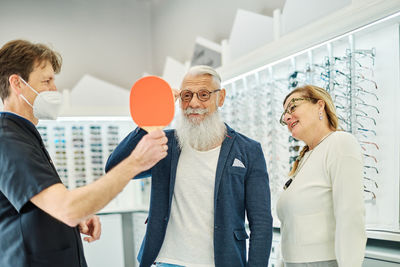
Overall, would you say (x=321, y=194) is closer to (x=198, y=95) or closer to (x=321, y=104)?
(x=321, y=104)

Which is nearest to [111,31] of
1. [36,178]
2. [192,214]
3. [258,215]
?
[192,214]

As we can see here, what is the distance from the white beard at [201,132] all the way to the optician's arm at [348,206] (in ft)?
2.06

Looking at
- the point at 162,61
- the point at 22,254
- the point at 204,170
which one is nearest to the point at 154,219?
the point at 204,170

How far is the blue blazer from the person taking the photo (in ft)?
5.85

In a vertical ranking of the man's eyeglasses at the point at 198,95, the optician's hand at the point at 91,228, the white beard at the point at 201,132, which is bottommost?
the optician's hand at the point at 91,228

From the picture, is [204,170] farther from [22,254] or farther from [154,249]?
[22,254]

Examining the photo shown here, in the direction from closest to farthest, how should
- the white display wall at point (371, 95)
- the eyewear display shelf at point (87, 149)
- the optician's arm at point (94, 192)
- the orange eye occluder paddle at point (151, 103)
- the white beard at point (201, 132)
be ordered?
the optician's arm at point (94, 192), the orange eye occluder paddle at point (151, 103), the white beard at point (201, 132), the white display wall at point (371, 95), the eyewear display shelf at point (87, 149)

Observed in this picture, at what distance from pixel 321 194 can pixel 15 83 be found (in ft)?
4.96

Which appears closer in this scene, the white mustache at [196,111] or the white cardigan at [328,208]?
the white cardigan at [328,208]

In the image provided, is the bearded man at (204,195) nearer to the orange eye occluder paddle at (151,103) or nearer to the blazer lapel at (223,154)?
the blazer lapel at (223,154)

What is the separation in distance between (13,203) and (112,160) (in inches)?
24.9

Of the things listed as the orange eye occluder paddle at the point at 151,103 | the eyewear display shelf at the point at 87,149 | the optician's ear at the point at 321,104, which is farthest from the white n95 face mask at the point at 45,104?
the eyewear display shelf at the point at 87,149

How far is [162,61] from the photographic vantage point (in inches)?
248

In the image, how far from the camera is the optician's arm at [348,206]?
1614 millimetres
